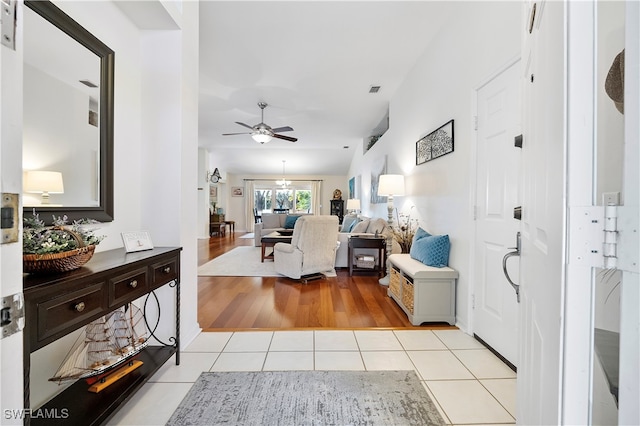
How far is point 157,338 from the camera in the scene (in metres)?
1.85

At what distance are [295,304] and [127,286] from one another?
184cm

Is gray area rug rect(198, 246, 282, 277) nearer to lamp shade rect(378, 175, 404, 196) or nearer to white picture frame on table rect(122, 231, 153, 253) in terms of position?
lamp shade rect(378, 175, 404, 196)

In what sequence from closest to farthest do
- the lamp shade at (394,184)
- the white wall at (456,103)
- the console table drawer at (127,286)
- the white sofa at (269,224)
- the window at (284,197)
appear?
the console table drawer at (127,286)
the white wall at (456,103)
the lamp shade at (394,184)
the white sofa at (269,224)
the window at (284,197)

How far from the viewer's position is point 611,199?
1.72ft

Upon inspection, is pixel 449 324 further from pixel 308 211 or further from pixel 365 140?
pixel 308 211

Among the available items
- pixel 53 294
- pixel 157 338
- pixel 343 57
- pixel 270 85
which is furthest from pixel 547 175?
pixel 270 85

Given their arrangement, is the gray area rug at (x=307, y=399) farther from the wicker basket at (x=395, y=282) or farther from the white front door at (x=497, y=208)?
the wicker basket at (x=395, y=282)

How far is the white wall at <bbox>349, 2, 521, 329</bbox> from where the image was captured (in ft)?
6.43

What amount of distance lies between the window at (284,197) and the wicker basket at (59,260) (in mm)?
10179

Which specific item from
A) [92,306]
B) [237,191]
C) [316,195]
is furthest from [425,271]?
[237,191]

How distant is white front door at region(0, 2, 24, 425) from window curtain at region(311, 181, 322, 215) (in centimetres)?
1051

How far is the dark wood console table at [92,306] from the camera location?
2.91 feet

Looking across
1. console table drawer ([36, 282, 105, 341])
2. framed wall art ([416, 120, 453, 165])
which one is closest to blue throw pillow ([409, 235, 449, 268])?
framed wall art ([416, 120, 453, 165])

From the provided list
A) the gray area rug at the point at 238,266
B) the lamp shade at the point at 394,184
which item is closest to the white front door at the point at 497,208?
the lamp shade at the point at 394,184
